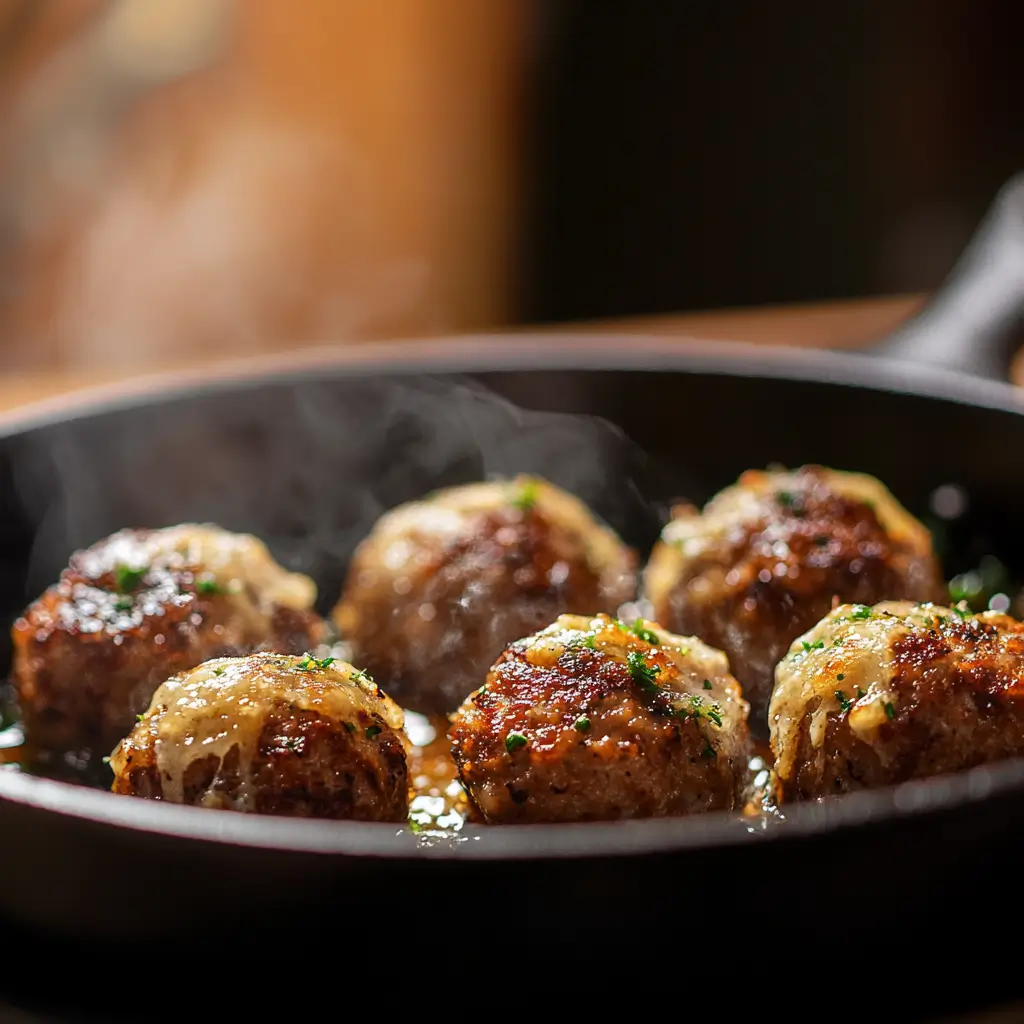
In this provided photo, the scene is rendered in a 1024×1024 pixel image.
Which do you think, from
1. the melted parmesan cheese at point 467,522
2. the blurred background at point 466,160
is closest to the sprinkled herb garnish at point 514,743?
the melted parmesan cheese at point 467,522

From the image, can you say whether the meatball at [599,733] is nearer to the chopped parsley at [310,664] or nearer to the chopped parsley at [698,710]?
the chopped parsley at [698,710]

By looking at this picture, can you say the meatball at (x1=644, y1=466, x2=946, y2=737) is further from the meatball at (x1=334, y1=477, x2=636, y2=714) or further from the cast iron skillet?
the cast iron skillet

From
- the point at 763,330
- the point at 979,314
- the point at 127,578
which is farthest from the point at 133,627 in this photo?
the point at 763,330

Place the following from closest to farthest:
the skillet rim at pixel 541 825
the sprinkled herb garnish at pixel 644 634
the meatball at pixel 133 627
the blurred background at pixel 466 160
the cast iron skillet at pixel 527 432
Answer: the skillet rim at pixel 541 825 → the sprinkled herb garnish at pixel 644 634 → the meatball at pixel 133 627 → the cast iron skillet at pixel 527 432 → the blurred background at pixel 466 160

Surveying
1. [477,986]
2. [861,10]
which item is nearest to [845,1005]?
[477,986]

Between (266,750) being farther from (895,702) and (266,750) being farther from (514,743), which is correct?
(895,702)

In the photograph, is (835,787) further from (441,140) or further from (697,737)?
(441,140)
